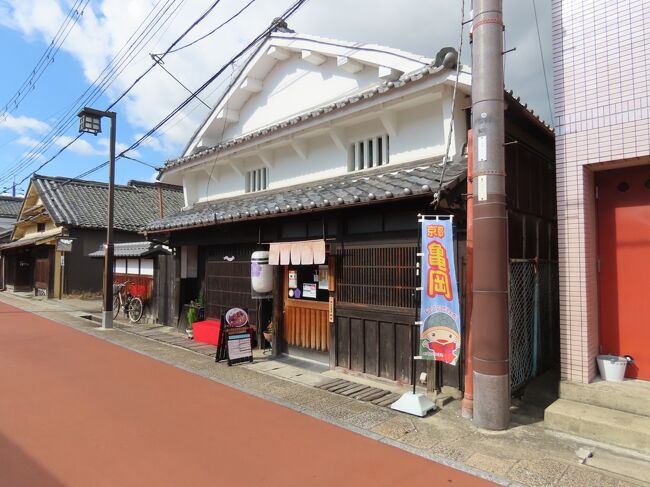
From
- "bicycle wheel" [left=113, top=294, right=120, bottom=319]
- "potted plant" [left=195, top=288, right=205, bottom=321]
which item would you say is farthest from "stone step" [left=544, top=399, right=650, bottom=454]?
"bicycle wheel" [left=113, top=294, right=120, bottom=319]

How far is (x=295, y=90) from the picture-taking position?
12.1m

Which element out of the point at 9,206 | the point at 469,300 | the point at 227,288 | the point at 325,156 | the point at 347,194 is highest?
the point at 9,206

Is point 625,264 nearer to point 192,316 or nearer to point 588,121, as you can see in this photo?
point 588,121

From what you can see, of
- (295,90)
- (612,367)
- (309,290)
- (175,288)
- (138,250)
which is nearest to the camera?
(612,367)

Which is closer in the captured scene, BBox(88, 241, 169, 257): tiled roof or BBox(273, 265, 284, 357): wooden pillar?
BBox(273, 265, 284, 357): wooden pillar

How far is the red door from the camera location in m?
5.99

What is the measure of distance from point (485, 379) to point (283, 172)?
815 centimetres

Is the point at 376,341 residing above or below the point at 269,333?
above

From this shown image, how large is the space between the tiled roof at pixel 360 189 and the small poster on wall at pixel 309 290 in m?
1.82

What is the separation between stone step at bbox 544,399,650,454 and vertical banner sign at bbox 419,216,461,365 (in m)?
1.41

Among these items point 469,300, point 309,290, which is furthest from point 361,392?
point 309,290

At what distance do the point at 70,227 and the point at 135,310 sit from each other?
11112 millimetres

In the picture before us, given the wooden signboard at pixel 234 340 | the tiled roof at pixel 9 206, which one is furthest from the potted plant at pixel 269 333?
the tiled roof at pixel 9 206

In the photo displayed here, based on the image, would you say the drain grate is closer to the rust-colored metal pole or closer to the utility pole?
the rust-colored metal pole
